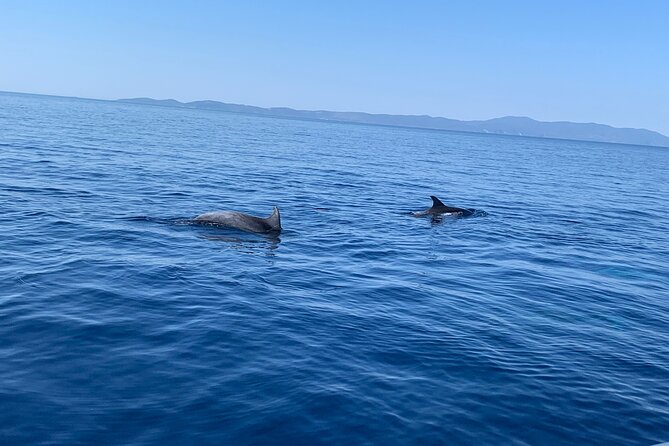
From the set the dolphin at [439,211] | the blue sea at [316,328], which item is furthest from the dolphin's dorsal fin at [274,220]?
the dolphin at [439,211]

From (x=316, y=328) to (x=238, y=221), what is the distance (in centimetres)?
958

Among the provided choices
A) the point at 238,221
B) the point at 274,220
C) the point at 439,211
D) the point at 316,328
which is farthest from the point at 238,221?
the point at 439,211

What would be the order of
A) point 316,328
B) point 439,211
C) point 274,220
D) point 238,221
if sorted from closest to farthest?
point 316,328
point 238,221
point 274,220
point 439,211

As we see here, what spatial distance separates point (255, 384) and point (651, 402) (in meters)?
6.99

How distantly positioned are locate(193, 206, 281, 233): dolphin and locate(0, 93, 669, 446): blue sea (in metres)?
0.50

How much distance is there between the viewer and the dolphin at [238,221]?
21609 millimetres

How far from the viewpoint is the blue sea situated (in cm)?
901

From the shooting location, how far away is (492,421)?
30.9ft

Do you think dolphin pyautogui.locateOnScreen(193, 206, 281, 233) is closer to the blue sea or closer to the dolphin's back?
the dolphin's back

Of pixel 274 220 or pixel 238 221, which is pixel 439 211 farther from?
pixel 238 221

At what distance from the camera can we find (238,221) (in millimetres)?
21641

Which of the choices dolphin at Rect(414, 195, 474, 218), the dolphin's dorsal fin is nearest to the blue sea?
the dolphin's dorsal fin

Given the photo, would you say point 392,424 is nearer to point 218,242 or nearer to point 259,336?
point 259,336

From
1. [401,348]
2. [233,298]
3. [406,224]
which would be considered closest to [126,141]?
[406,224]
